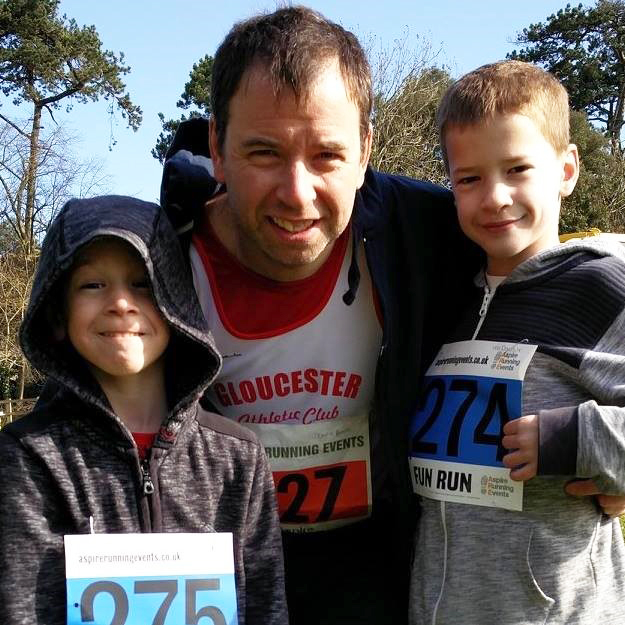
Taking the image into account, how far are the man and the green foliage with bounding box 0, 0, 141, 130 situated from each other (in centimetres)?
2573

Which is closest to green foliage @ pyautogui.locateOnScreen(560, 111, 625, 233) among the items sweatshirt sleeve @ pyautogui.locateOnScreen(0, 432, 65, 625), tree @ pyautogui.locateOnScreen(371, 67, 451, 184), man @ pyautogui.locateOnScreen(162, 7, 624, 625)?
tree @ pyautogui.locateOnScreen(371, 67, 451, 184)

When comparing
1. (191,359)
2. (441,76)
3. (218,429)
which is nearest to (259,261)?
(191,359)

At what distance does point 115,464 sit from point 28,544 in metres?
0.29

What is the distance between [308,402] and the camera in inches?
106

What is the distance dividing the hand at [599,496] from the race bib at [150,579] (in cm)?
93

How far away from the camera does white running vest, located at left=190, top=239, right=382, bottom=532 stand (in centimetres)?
267

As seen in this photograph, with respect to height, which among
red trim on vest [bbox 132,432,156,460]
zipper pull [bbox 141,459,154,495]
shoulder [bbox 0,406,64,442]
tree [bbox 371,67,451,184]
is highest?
tree [bbox 371,67,451,184]

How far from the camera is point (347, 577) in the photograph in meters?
2.73

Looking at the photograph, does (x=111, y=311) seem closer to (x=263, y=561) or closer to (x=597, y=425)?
(x=263, y=561)

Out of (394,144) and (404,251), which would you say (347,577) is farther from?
(394,144)

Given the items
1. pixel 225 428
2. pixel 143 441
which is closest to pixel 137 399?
pixel 143 441

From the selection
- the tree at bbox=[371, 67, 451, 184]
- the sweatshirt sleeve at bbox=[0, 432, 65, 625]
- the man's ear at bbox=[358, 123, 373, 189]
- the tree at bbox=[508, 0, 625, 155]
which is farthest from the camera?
the tree at bbox=[508, 0, 625, 155]

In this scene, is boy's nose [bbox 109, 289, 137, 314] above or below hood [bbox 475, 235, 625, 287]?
below

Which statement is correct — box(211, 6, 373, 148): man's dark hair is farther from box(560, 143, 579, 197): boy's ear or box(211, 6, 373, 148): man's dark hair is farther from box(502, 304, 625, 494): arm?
box(502, 304, 625, 494): arm
